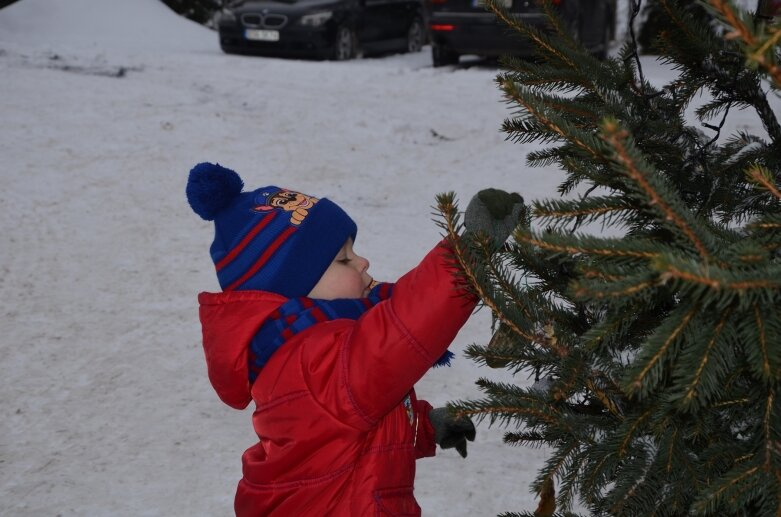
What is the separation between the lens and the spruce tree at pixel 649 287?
3.56ft

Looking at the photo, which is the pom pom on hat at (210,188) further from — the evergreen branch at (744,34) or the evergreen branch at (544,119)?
the evergreen branch at (744,34)

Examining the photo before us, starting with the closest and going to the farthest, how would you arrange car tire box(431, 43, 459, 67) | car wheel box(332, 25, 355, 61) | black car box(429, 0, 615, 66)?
1. black car box(429, 0, 615, 66)
2. car tire box(431, 43, 459, 67)
3. car wheel box(332, 25, 355, 61)

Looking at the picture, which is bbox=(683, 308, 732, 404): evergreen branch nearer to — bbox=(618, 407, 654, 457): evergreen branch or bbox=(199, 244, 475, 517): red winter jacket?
bbox=(618, 407, 654, 457): evergreen branch

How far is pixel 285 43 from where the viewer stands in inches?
480

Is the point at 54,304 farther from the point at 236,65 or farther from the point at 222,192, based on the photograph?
the point at 236,65

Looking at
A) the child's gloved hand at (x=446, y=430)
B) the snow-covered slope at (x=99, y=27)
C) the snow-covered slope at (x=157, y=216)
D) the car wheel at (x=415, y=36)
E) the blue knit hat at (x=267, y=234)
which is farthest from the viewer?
the car wheel at (x=415, y=36)

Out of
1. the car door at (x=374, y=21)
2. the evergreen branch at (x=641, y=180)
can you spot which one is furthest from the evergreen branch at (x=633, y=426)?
the car door at (x=374, y=21)

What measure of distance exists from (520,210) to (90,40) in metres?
11.5

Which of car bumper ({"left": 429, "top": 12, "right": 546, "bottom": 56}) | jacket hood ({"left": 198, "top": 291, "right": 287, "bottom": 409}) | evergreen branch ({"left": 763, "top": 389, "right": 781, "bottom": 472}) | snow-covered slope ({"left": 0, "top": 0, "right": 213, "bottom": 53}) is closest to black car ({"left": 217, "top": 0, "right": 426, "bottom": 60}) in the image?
snow-covered slope ({"left": 0, "top": 0, "right": 213, "bottom": 53})

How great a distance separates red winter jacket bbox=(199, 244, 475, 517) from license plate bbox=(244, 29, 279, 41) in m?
10.4

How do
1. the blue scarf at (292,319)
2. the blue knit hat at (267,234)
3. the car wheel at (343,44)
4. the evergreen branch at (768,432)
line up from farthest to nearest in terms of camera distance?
1. the car wheel at (343,44)
2. the blue knit hat at (267,234)
3. the blue scarf at (292,319)
4. the evergreen branch at (768,432)

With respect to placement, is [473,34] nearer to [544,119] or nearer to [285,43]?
[285,43]

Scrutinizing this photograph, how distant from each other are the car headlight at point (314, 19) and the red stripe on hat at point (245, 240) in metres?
10.4

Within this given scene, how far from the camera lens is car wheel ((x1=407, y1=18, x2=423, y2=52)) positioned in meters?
14.1
